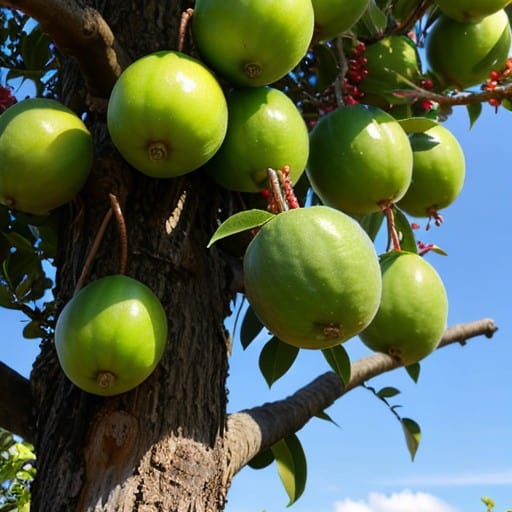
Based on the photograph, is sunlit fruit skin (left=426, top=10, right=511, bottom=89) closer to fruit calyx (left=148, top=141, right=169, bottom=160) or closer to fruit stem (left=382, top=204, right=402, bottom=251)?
fruit stem (left=382, top=204, right=402, bottom=251)

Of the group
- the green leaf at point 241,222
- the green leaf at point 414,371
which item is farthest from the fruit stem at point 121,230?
the green leaf at point 414,371

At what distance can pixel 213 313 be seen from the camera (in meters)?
1.34

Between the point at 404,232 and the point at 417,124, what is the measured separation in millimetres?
307

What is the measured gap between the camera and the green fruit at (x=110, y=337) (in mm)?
1079

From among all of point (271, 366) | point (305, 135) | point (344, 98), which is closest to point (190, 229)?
point (305, 135)

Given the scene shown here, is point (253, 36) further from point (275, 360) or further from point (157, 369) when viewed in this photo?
point (275, 360)

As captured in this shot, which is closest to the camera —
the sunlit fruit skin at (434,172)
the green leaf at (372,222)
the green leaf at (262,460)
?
the sunlit fruit skin at (434,172)

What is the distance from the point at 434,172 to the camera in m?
1.58

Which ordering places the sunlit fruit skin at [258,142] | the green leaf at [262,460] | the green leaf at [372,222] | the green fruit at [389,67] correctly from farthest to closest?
the green leaf at [262,460], the green leaf at [372,222], the green fruit at [389,67], the sunlit fruit skin at [258,142]

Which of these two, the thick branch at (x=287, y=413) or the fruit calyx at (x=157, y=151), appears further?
the thick branch at (x=287, y=413)

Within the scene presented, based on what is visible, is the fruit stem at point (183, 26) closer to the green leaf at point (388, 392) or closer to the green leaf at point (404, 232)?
the green leaf at point (404, 232)

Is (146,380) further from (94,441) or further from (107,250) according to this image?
(107,250)

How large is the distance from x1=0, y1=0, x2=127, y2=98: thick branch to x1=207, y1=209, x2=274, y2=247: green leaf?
0.41 meters

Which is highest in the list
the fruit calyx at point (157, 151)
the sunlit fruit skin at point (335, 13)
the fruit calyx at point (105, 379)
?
the sunlit fruit skin at point (335, 13)
